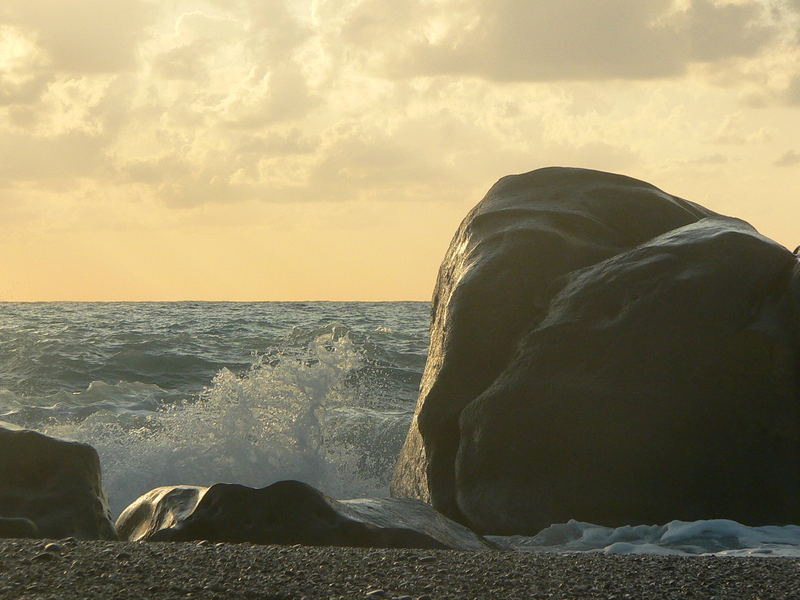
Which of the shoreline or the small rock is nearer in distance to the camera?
the shoreline

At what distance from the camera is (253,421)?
8859 mm

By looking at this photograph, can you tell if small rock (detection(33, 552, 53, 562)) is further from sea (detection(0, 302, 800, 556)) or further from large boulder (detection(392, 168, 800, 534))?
large boulder (detection(392, 168, 800, 534))

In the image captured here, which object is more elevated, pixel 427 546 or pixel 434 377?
pixel 434 377

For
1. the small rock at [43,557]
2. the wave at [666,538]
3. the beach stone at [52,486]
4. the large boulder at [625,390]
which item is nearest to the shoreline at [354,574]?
the small rock at [43,557]

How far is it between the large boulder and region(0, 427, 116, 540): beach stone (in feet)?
7.07

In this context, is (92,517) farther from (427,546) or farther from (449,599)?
(449,599)

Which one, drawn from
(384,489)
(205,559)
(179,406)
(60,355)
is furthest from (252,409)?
(60,355)

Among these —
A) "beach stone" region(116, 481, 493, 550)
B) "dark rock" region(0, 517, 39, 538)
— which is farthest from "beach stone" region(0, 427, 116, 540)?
"beach stone" region(116, 481, 493, 550)

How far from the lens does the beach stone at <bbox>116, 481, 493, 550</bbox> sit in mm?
4715

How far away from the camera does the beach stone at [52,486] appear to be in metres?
5.06

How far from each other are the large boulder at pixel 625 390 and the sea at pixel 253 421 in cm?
28

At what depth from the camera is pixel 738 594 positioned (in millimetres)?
3406

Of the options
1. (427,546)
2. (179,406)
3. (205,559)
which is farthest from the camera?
(179,406)

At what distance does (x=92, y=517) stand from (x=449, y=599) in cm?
245
